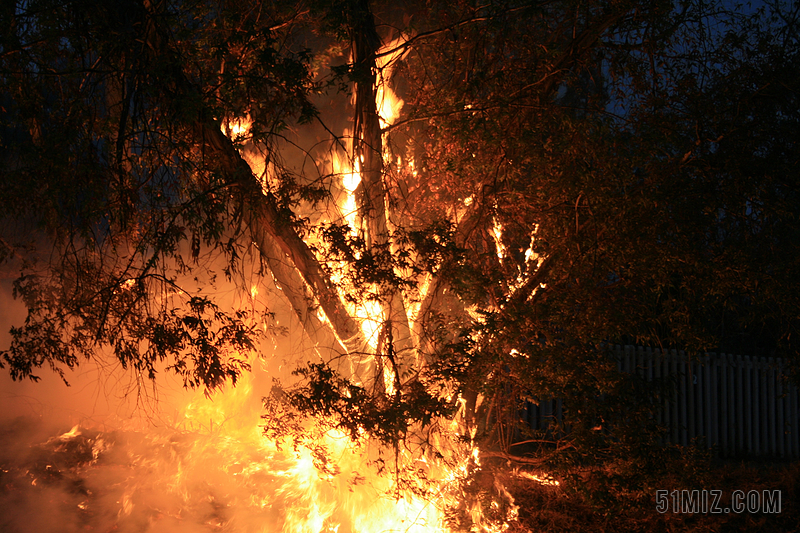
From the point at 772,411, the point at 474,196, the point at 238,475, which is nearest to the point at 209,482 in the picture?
the point at 238,475

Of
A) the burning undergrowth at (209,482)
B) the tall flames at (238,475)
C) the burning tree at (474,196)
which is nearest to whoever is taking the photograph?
the burning tree at (474,196)

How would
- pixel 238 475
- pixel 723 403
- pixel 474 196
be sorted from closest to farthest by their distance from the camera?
pixel 474 196 < pixel 238 475 < pixel 723 403

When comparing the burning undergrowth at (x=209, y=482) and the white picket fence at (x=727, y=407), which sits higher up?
the white picket fence at (x=727, y=407)

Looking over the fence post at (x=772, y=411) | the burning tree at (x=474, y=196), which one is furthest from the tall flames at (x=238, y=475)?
the fence post at (x=772, y=411)

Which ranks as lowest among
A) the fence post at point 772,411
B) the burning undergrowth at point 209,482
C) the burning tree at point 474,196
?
the burning undergrowth at point 209,482

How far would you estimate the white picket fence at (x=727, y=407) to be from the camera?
361 inches

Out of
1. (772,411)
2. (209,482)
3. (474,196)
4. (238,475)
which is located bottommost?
(209,482)

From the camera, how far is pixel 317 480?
7.11 metres

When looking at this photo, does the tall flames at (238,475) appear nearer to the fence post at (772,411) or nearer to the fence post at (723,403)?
the fence post at (723,403)

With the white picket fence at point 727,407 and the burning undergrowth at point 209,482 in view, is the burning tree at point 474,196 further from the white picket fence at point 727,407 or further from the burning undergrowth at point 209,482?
the white picket fence at point 727,407

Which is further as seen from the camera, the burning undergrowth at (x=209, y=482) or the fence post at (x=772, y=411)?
the fence post at (x=772, y=411)

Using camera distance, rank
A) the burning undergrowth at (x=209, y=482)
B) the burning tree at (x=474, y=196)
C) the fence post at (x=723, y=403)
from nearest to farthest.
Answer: the burning tree at (x=474, y=196) < the burning undergrowth at (x=209, y=482) < the fence post at (x=723, y=403)

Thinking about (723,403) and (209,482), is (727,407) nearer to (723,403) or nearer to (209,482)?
(723,403)

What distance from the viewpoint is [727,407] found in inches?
Result: 369
